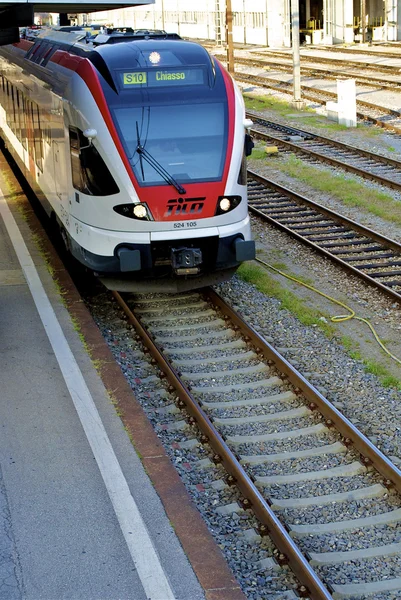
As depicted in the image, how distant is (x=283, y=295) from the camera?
11.5m

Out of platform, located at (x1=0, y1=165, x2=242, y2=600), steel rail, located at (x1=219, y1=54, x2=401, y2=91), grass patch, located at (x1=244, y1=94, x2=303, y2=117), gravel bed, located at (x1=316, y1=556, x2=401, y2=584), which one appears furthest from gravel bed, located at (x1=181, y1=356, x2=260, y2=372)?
steel rail, located at (x1=219, y1=54, x2=401, y2=91)

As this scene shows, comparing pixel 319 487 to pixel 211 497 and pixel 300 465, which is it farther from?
pixel 211 497

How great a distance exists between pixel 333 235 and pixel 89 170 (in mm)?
5167

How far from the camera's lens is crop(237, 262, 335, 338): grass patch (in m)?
10.6

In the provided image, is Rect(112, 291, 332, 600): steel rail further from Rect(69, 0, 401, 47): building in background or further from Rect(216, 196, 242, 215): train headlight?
Rect(69, 0, 401, 47): building in background

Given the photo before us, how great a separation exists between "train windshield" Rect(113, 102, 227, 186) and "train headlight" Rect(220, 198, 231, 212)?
27cm

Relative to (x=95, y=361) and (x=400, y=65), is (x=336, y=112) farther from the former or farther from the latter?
(x=95, y=361)

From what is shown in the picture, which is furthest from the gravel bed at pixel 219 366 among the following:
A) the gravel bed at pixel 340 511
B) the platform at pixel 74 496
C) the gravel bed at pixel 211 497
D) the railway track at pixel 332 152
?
the railway track at pixel 332 152

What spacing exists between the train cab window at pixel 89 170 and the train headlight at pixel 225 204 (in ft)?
3.87

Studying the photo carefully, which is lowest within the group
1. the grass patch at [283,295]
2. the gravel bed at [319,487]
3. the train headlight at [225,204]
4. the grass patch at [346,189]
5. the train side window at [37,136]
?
the gravel bed at [319,487]

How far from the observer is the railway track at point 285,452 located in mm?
6156

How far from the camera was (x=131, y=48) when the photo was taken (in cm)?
1081

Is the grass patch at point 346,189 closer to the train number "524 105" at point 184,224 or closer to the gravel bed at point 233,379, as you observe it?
the train number "524 105" at point 184,224

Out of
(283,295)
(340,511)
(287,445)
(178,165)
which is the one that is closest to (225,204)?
(178,165)
